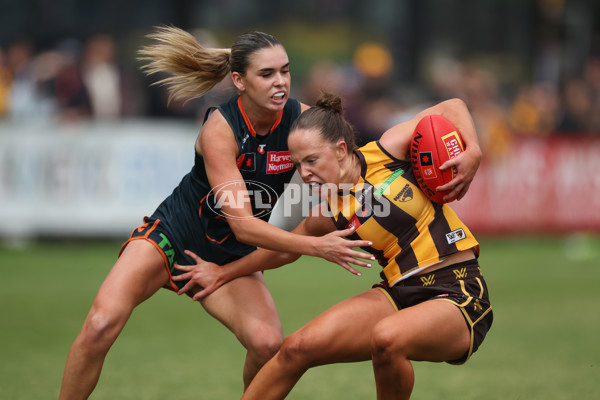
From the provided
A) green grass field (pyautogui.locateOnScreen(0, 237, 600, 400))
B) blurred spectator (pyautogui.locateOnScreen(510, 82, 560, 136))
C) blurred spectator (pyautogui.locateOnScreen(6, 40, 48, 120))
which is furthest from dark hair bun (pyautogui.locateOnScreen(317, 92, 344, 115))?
blurred spectator (pyautogui.locateOnScreen(510, 82, 560, 136))

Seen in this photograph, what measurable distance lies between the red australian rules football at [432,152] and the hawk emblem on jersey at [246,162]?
100 cm

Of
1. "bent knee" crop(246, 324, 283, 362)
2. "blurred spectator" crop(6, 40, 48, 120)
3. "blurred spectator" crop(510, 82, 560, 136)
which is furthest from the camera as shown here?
"blurred spectator" crop(510, 82, 560, 136)

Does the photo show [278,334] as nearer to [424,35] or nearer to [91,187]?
[91,187]

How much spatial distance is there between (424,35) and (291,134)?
14.8 m

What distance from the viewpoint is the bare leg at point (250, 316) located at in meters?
4.73

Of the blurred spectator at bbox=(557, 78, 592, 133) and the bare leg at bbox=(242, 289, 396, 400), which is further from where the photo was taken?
the blurred spectator at bbox=(557, 78, 592, 133)

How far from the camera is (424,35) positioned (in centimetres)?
1859

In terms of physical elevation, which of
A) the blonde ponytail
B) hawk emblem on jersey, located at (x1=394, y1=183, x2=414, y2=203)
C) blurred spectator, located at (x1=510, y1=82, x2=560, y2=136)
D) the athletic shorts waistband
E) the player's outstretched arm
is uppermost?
the blonde ponytail

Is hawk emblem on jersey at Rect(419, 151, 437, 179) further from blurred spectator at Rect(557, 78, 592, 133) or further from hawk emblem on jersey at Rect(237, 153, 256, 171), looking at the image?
blurred spectator at Rect(557, 78, 592, 133)

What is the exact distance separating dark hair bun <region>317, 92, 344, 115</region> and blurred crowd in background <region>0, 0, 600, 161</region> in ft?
14.2

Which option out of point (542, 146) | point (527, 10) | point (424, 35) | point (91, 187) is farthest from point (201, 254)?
point (527, 10)

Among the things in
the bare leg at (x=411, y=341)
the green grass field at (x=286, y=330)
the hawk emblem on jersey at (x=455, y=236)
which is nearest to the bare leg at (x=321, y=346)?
the bare leg at (x=411, y=341)

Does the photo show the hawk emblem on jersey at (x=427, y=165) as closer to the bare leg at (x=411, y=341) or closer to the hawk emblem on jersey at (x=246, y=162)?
the bare leg at (x=411, y=341)

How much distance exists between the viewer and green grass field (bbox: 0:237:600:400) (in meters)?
5.79
